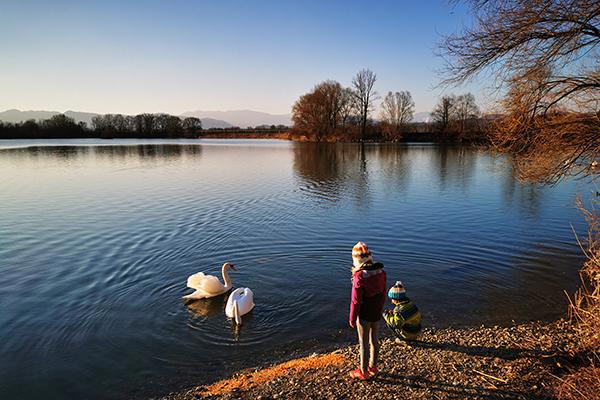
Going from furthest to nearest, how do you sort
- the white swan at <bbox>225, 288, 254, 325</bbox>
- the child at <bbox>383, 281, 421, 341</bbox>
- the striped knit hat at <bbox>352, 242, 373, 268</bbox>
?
the white swan at <bbox>225, 288, 254, 325</bbox>, the child at <bbox>383, 281, 421, 341</bbox>, the striped knit hat at <bbox>352, 242, 373, 268</bbox>

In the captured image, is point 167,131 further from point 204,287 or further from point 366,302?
point 366,302

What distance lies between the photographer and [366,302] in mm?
5777

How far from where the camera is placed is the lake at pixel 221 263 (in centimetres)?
746

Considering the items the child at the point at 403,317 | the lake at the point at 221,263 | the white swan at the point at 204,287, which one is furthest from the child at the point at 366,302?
the white swan at the point at 204,287

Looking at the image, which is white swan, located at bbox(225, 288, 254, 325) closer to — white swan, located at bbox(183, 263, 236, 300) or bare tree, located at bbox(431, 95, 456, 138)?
white swan, located at bbox(183, 263, 236, 300)

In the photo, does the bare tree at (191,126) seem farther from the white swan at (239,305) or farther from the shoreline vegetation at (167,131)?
the white swan at (239,305)

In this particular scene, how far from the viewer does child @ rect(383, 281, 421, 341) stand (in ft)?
23.2

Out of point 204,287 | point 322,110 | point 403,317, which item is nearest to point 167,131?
point 322,110

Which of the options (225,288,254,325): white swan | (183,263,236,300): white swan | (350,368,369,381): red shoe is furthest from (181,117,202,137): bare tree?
(350,368,369,381): red shoe

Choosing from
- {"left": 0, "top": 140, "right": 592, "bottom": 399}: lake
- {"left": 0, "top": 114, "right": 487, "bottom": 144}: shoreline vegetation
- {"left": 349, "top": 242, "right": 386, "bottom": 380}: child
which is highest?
{"left": 0, "top": 114, "right": 487, "bottom": 144}: shoreline vegetation

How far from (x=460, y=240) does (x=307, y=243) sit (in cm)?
600

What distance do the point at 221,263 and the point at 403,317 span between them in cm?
703

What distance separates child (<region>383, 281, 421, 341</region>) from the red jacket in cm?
145

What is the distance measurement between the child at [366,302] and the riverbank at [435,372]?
0.28 meters
